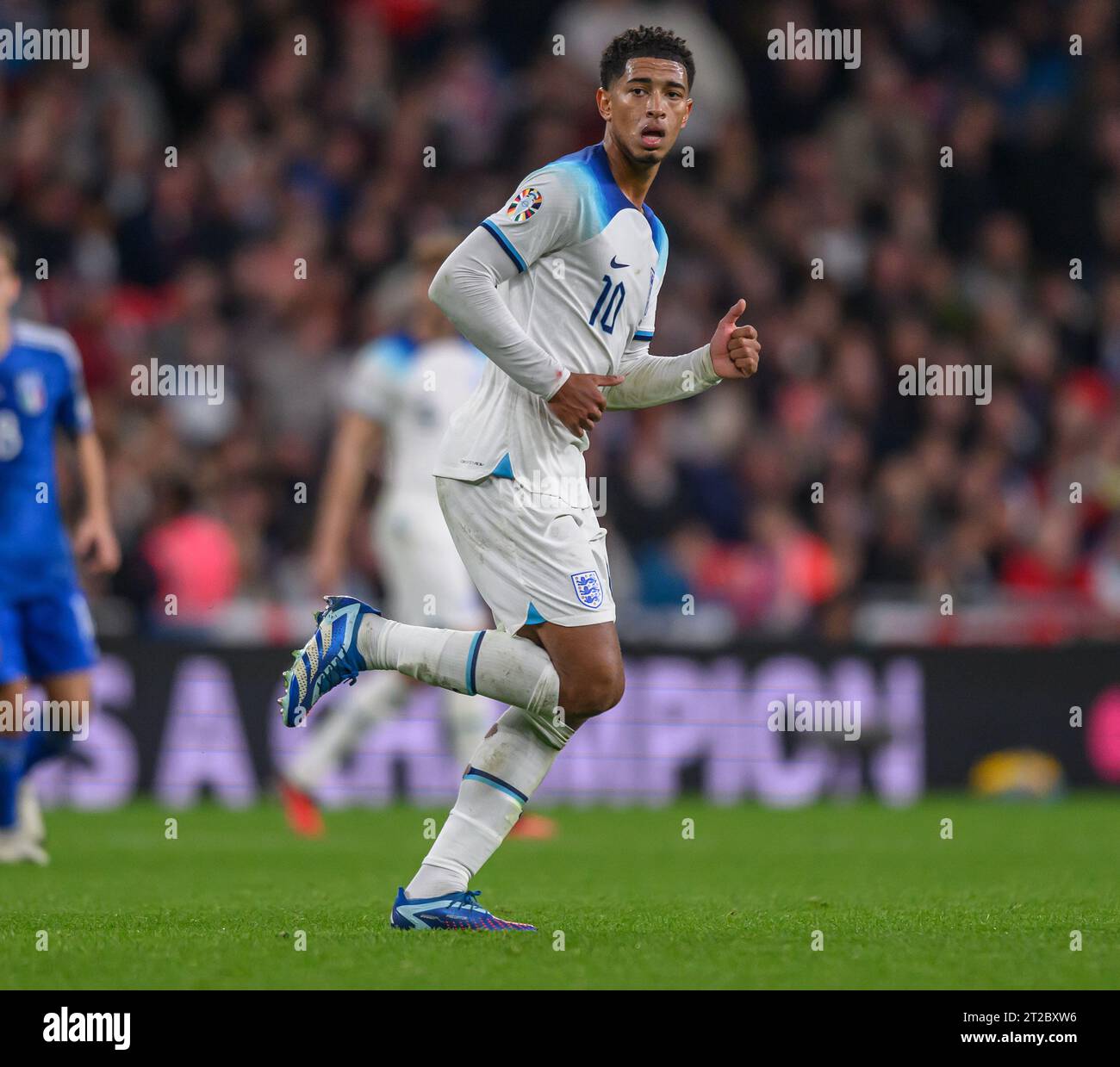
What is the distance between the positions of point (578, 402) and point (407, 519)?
4.61 metres

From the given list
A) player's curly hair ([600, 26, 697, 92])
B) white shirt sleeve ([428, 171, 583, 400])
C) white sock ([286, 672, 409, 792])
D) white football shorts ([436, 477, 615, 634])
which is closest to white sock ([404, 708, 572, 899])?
white football shorts ([436, 477, 615, 634])

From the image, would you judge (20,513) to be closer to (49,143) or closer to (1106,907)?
(1106,907)

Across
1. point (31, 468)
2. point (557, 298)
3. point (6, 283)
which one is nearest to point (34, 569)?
point (31, 468)

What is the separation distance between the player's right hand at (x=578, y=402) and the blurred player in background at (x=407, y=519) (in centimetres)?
430

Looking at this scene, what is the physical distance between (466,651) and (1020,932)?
167 cm

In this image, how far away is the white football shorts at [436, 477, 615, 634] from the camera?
5.19m

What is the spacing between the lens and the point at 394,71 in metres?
16.5

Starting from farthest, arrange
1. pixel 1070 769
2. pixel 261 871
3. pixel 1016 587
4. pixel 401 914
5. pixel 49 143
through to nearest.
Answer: pixel 49 143 → pixel 1016 587 → pixel 1070 769 → pixel 261 871 → pixel 401 914

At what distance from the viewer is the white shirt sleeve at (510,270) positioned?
16.8ft

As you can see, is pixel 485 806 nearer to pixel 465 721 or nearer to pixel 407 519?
pixel 465 721

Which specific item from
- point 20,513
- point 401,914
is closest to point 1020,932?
point 401,914

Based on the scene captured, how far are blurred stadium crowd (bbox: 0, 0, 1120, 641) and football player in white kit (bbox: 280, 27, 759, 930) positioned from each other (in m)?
7.14

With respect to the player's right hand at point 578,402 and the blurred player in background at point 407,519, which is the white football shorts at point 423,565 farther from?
the player's right hand at point 578,402

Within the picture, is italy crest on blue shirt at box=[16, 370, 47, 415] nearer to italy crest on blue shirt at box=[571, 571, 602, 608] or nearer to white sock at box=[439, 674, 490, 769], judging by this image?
white sock at box=[439, 674, 490, 769]
